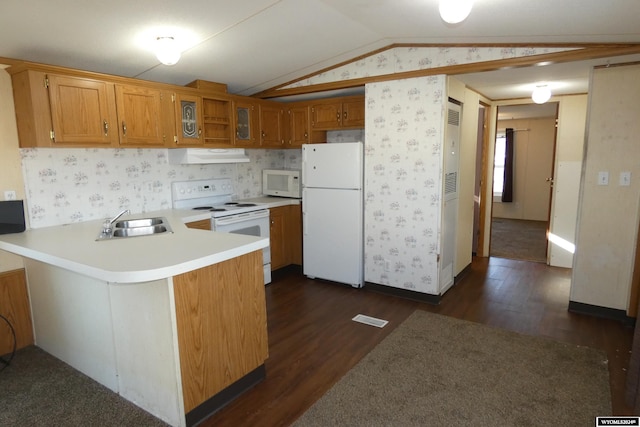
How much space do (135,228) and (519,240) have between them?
614 cm

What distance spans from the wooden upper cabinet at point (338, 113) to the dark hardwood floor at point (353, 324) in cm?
188

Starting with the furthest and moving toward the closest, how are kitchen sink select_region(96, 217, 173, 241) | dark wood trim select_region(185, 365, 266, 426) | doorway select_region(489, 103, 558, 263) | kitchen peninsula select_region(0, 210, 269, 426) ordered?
1. doorway select_region(489, 103, 558, 263)
2. kitchen sink select_region(96, 217, 173, 241)
3. dark wood trim select_region(185, 365, 266, 426)
4. kitchen peninsula select_region(0, 210, 269, 426)

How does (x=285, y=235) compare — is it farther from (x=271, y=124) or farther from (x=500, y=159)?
(x=500, y=159)

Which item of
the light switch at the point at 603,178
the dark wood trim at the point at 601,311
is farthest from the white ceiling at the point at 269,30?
the dark wood trim at the point at 601,311

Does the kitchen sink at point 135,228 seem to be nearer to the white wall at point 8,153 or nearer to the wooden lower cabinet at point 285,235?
the white wall at point 8,153

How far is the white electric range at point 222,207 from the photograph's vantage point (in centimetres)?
396

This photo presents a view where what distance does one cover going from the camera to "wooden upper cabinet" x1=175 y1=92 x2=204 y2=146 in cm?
372

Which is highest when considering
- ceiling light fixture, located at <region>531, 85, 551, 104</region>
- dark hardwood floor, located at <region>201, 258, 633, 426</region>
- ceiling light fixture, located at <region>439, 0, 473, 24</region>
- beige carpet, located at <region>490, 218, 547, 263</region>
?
ceiling light fixture, located at <region>439, 0, 473, 24</region>

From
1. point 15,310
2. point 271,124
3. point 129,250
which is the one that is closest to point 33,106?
point 129,250

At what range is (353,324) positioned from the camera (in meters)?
3.40

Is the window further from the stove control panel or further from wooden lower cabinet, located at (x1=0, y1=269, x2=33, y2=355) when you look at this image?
wooden lower cabinet, located at (x1=0, y1=269, x2=33, y2=355)

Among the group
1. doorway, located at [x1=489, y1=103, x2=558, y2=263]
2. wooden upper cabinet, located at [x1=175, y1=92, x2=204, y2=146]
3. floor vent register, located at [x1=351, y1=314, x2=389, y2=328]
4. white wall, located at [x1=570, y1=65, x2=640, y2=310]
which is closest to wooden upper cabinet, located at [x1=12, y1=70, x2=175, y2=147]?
wooden upper cabinet, located at [x1=175, y1=92, x2=204, y2=146]

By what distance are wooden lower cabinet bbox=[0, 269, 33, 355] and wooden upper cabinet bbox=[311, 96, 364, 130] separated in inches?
132

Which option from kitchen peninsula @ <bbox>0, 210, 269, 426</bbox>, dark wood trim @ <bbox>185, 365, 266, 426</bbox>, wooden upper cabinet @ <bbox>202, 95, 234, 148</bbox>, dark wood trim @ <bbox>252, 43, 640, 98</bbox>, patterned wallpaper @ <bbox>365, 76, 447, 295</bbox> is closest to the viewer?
kitchen peninsula @ <bbox>0, 210, 269, 426</bbox>
